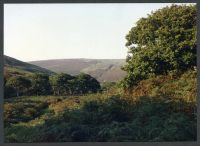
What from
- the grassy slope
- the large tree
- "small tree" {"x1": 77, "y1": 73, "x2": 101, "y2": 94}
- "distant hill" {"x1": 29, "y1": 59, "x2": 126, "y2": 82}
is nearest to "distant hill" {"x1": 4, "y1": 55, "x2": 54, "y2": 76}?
"distant hill" {"x1": 29, "y1": 59, "x2": 126, "y2": 82}

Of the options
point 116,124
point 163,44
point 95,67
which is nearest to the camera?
point 116,124

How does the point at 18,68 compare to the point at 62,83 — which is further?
the point at 62,83

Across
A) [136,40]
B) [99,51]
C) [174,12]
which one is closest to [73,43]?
[99,51]

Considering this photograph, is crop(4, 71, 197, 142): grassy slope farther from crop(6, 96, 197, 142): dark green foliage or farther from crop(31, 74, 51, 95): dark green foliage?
crop(31, 74, 51, 95): dark green foliage

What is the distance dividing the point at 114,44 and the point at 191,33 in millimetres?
1628

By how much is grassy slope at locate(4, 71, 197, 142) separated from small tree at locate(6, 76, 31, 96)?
6.5 inches

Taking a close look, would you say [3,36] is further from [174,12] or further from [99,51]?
[174,12]

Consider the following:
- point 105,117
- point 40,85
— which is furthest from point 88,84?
point 40,85

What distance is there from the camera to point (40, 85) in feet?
40.8

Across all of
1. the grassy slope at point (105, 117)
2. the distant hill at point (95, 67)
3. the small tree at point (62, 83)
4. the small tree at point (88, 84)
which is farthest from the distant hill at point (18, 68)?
the small tree at point (88, 84)

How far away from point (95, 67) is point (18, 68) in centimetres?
157

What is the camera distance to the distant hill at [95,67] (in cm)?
1219

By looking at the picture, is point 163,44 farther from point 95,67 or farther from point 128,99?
point 95,67

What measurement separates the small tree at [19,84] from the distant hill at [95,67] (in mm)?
432
